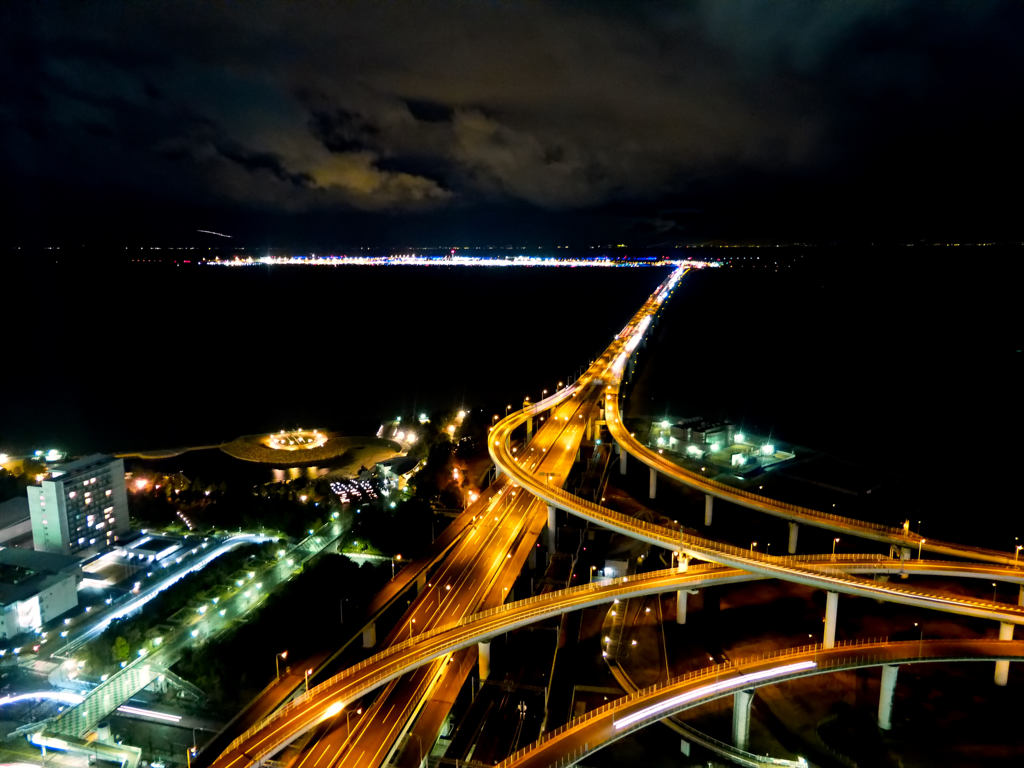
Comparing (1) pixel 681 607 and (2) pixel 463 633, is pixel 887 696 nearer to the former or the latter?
(1) pixel 681 607

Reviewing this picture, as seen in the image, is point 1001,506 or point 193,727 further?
point 1001,506

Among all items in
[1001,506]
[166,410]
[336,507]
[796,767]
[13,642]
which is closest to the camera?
[796,767]

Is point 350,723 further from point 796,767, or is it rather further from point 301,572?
point 796,767

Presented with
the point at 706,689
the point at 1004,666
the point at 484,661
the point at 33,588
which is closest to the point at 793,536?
the point at 1004,666

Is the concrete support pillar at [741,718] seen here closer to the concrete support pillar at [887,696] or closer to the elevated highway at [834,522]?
the concrete support pillar at [887,696]

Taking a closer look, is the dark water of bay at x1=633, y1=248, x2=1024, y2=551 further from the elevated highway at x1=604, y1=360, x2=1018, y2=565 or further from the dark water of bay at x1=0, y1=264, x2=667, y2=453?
the dark water of bay at x1=0, y1=264, x2=667, y2=453

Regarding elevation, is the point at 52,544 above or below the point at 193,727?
above

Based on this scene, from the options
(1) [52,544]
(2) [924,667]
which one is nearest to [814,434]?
(2) [924,667]

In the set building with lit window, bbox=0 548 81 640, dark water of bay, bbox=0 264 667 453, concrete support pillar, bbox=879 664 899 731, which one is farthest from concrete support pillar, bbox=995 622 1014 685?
dark water of bay, bbox=0 264 667 453
